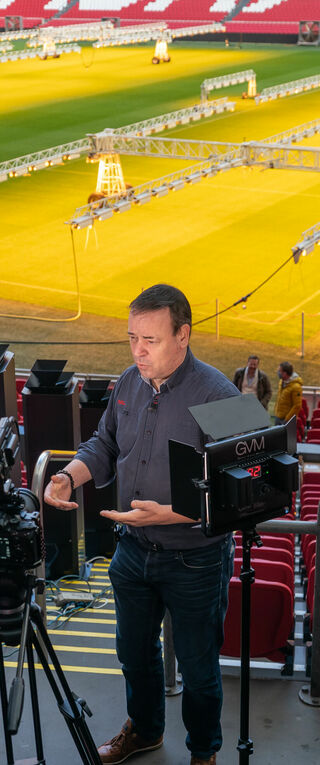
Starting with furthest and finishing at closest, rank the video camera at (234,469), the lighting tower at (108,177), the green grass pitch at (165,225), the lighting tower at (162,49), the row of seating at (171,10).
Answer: the row of seating at (171,10)
the lighting tower at (162,49)
the lighting tower at (108,177)
the green grass pitch at (165,225)
the video camera at (234,469)

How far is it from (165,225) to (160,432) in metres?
27.4

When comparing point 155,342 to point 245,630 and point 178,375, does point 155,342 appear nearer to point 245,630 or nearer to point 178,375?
point 178,375

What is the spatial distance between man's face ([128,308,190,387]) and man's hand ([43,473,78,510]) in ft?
1.78

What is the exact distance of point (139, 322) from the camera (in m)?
3.62

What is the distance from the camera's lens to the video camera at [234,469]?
3201mm

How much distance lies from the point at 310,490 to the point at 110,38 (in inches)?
2628

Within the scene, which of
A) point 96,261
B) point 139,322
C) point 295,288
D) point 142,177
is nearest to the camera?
point 139,322

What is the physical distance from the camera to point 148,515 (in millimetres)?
3518

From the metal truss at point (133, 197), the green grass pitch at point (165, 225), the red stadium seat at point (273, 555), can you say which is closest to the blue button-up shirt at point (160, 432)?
the red stadium seat at point (273, 555)

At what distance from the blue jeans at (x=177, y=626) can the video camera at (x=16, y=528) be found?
465 millimetres

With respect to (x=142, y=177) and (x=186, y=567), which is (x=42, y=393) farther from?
(x=142, y=177)

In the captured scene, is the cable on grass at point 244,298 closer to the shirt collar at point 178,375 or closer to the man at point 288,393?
the man at point 288,393

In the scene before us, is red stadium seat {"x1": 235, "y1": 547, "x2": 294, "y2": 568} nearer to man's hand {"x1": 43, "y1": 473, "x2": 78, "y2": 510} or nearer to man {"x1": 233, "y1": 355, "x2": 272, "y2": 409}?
man's hand {"x1": 43, "y1": 473, "x2": 78, "y2": 510}

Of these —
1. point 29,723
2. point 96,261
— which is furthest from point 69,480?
point 96,261
